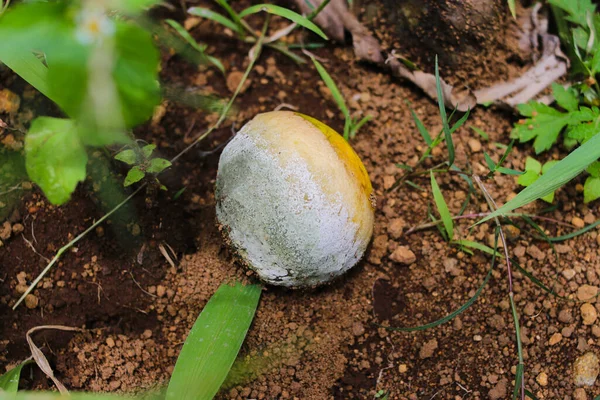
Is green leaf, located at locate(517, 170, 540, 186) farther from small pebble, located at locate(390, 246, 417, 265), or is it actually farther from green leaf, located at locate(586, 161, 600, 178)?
small pebble, located at locate(390, 246, 417, 265)

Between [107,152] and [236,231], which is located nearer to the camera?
[236,231]

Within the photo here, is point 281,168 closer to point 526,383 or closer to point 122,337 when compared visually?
point 122,337

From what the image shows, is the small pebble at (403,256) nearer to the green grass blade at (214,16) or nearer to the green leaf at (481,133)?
the green leaf at (481,133)

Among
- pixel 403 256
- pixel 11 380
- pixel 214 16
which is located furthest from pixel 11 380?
pixel 214 16

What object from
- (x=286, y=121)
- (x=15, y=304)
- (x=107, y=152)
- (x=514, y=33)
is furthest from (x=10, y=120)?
(x=514, y=33)

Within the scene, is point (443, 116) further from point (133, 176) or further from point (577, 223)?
point (133, 176)

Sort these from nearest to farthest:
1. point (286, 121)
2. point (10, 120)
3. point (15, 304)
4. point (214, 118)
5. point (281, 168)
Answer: point (281, 168)
point (286, 121)
point (15, 304)
point (10, 120)
point (214, 118)

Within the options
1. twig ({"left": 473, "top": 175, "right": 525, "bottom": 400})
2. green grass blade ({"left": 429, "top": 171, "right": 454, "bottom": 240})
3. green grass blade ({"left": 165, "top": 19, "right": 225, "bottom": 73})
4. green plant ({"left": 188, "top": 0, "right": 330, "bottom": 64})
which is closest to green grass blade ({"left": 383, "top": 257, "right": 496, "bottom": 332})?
twig ({"left": 473, "top": 175, "right": 525, "bottom": 400})
